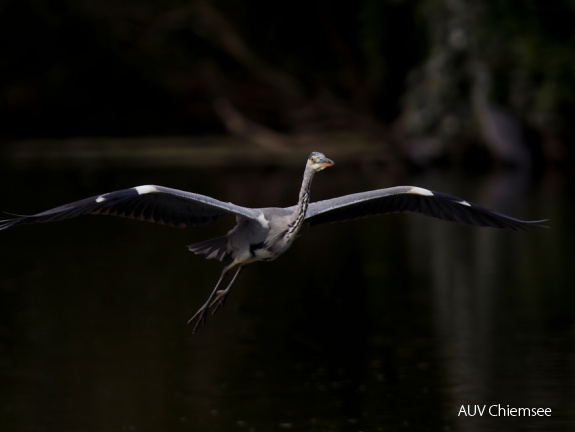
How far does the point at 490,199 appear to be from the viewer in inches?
1078

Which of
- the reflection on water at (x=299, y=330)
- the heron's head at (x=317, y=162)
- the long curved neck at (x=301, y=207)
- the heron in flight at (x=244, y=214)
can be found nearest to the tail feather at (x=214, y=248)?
the heron in flight at (x=244, y=214)

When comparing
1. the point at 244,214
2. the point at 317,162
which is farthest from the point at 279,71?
the point at 317,162

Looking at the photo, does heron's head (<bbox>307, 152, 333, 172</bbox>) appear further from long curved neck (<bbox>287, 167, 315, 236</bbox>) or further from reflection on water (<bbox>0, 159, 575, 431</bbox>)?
reflection on water (<bbox>0, 159, 575, 431</bbox>)

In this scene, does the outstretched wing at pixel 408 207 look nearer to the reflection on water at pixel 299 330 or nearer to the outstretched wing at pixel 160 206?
the outstretched wing at pixel 160 206

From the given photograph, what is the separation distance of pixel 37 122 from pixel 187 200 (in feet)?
117

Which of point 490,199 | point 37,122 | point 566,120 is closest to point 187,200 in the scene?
point 490,199

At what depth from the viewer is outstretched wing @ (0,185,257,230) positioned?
870 centimetres

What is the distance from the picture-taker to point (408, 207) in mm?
10250

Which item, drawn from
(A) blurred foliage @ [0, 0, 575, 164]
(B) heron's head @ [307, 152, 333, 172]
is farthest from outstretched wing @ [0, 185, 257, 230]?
(A) blurred foliage @ [0, 0, 575, 164]

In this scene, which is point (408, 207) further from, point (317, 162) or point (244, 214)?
point (244, 214)

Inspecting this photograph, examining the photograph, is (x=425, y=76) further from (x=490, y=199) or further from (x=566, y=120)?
(x=490, y=199)

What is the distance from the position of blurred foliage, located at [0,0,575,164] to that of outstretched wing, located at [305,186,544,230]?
20189 millimetres

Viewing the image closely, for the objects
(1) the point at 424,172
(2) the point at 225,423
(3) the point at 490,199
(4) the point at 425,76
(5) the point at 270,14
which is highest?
(5) the point at 270,14

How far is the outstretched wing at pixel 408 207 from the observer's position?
30.9 feet
